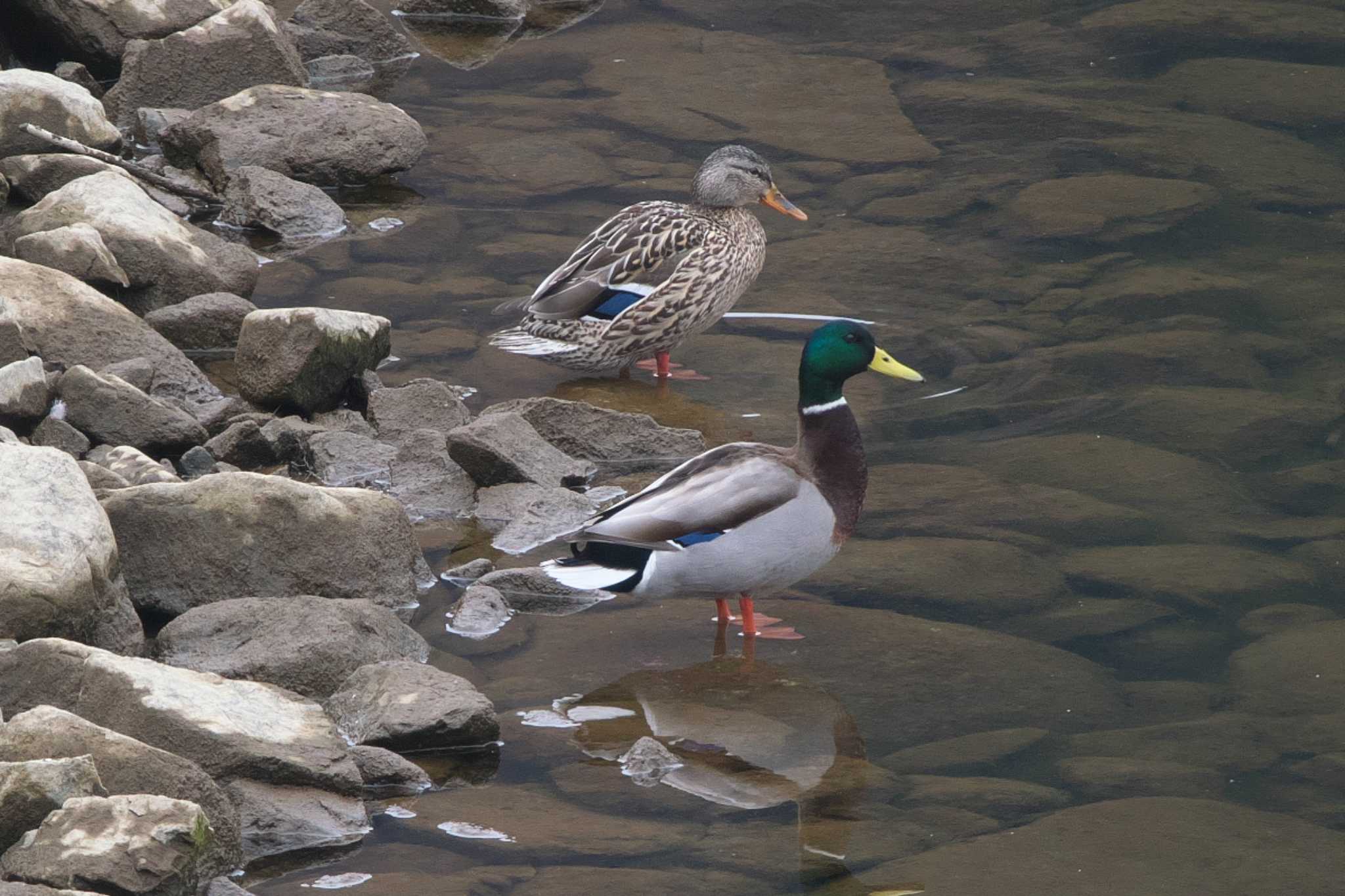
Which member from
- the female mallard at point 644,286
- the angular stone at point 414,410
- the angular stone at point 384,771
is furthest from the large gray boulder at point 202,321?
the angular stone at point 384,771

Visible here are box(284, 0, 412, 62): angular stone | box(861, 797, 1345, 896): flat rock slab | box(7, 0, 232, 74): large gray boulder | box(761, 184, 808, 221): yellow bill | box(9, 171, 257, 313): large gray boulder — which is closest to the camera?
box(861, 797, 1345, 896): flat rock slab

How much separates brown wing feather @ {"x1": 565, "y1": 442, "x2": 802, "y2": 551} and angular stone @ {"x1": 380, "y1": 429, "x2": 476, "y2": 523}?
3.48ft

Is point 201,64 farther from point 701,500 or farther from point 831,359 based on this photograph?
point 701,500

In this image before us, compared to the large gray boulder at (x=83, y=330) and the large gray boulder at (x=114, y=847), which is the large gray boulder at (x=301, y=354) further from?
the large gray boulder at (x=114, y=847)

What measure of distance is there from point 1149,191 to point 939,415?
9.46ft

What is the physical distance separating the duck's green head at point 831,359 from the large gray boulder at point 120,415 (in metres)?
2.12

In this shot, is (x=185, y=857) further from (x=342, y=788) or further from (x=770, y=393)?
(x=770, y=393)

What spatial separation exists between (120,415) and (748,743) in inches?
100

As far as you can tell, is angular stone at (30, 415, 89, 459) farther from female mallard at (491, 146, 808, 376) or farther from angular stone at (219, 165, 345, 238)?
angular stone at (219, 165, 345, 238)

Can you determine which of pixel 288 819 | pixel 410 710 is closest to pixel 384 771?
pixel 410 710

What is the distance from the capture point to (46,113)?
843 cm

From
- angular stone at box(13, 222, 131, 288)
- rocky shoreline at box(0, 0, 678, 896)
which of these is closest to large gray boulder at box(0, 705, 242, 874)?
rocky shoreline at box(0, 0, 678, 896)

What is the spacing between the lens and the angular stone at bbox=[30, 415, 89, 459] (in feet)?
19.5

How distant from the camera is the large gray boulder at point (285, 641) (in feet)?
16.5
